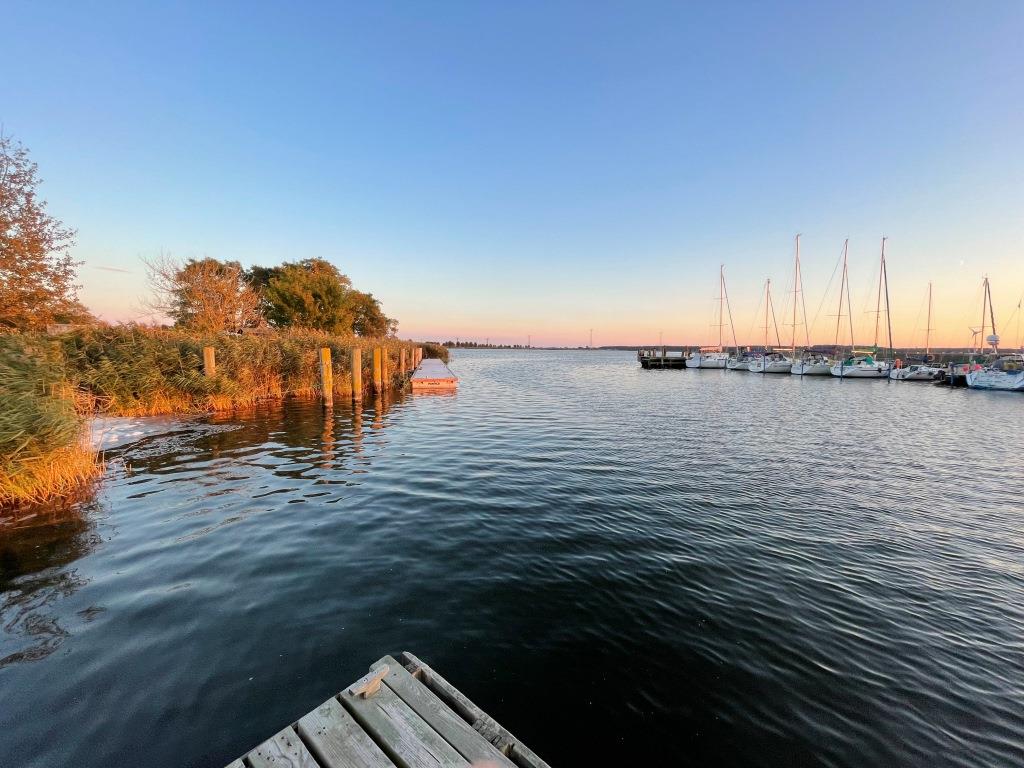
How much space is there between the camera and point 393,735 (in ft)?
7.48

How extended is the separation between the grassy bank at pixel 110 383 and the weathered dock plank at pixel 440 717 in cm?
785

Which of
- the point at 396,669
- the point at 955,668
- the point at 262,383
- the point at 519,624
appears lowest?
the point at 955,668

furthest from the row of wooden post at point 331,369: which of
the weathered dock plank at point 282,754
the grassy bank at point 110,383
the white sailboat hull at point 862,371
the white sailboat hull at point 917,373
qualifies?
the white sailboat hull at point 917,373

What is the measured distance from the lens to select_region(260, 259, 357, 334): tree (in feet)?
127

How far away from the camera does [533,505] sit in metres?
7.66

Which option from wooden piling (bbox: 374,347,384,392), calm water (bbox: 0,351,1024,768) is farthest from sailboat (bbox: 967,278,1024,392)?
wooden piling (bbox: 374,347,384,392)

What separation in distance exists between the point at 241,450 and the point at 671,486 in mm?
10750

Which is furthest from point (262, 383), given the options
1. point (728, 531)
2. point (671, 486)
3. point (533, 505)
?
point (728, 531)

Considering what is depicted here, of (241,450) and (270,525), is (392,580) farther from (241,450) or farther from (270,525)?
(241,450)

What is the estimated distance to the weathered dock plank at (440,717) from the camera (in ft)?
7.04

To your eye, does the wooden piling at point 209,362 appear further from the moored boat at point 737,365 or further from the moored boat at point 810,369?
the moored boat at point 737,365

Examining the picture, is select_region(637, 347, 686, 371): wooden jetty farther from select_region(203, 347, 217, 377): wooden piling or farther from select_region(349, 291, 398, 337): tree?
select_region(203, 347, 217, 377): wooden piling

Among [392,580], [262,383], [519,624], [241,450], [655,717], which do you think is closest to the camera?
[655,717]

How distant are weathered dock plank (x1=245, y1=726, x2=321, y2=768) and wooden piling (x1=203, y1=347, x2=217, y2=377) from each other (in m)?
15.8
